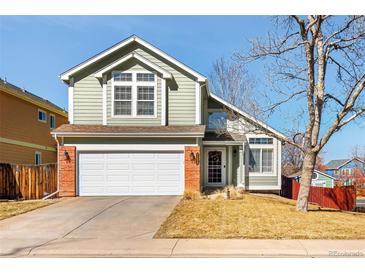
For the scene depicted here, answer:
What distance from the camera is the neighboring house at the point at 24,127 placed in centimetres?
1938

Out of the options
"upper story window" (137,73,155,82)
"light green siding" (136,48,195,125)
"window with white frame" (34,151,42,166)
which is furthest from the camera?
"window with white frame" (34,151,42,166)

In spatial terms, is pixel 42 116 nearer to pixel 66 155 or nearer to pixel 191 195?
pixel 66 155

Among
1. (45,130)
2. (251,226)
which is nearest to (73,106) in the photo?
(45,130)

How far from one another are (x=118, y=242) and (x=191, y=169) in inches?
315

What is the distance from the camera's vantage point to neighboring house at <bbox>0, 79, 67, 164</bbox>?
63.6 feet

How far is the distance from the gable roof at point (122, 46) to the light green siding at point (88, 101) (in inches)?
24.7

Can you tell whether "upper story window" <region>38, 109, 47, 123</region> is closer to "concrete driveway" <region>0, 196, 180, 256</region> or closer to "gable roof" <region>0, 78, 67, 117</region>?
"gable roof" <region>0, 78, 67, 117</region>

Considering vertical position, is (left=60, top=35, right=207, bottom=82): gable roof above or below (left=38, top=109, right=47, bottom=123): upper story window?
above

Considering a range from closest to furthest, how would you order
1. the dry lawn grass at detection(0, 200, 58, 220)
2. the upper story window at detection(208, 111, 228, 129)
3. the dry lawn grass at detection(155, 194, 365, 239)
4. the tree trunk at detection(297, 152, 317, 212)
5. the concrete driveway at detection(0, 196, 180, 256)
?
the concrete driveway at detection(0, 196, 180, 256), the dry lawn grass at detection(155, 194, 365, 239), the dry lawn grass at detection(0, 200, 58, 220), the tree trunk at detection(297, 152, 317, 212), the upper story window at detection(208, 111, 228, 129)

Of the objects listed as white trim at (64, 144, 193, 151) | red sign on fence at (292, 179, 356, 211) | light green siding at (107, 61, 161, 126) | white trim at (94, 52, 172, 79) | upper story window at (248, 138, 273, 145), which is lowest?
red sign on fence at (292, 179, 356, 211)

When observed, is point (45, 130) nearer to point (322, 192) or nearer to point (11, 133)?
point (11, 133)

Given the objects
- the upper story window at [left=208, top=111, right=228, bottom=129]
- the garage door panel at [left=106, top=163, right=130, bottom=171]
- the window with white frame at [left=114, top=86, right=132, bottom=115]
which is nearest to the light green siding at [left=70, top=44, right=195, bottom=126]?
the window with white frame at [left=114, top=86, right=132, bottom=115]

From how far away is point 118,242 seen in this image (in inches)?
295

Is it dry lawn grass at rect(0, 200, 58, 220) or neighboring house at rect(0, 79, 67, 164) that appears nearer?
dry lawn grass at rect(0, 200, 58, 220)
